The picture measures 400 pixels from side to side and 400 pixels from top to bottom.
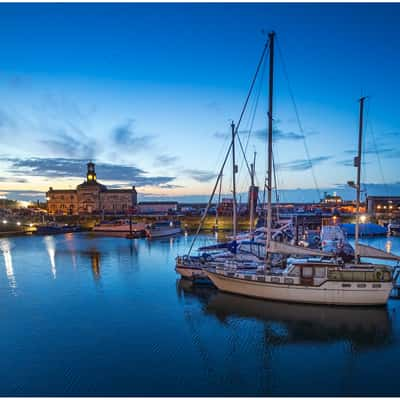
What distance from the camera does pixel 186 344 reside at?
14.9 m

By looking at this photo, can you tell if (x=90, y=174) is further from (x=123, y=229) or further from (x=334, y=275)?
(x=334, y=275)

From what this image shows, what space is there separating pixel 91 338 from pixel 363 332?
50.6 ft

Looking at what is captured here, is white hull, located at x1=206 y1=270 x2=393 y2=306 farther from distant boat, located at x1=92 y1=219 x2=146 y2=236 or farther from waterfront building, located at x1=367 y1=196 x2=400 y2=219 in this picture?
waterfront building, located at x1=367 y1=196 x2=400 y2=219

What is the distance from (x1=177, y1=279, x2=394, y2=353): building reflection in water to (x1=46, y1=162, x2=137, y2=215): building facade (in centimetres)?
12878

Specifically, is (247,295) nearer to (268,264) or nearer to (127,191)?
(268,264)

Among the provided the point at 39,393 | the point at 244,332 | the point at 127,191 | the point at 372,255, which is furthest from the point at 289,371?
the point at 127,191

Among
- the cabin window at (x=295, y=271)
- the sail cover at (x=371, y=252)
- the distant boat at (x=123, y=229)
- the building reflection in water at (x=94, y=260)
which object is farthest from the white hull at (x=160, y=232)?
the sail cover at (x=371, y=252)

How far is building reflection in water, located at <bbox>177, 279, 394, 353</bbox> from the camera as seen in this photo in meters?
15.3

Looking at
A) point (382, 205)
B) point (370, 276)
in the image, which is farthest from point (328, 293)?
point (382, 205)

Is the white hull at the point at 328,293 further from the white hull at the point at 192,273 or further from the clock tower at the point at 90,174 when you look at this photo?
the clock tower at the point at 90,174

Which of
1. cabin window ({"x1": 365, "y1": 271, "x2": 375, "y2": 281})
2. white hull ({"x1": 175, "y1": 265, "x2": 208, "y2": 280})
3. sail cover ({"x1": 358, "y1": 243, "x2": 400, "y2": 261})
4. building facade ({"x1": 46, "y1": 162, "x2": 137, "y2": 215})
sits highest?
building facade ({"x1": 46, "y1": 162, "x2": 137, "y2": 215})

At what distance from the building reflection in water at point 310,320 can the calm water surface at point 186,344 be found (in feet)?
0.21

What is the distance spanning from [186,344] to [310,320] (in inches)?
313

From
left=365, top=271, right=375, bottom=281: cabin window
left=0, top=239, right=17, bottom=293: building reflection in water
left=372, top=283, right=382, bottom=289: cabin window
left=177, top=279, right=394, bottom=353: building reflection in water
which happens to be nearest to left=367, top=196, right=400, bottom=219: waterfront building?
left=372, top=283, right=382, bottom=289: cabin window
